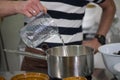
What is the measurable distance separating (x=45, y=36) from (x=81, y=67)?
251 mm

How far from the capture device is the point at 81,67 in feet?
2.66

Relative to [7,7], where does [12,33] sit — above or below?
below

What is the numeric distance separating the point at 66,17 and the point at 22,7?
0.26 m

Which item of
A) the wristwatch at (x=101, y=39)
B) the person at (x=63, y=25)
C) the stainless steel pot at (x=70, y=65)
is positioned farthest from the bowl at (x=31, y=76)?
the wristwatch at (x=101, y=39)

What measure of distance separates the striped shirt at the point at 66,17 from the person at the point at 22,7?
194 mm

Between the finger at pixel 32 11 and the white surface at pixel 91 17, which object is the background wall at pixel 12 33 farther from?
the finger at pixel 32 11

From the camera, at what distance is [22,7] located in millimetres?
880

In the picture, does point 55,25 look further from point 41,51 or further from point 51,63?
point 51,63

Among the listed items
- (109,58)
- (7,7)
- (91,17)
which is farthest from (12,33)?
(109,58)

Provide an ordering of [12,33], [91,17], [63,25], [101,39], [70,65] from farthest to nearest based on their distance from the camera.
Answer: [12,33]
[91,17]
[101,39]
[63,25]
[70,65]

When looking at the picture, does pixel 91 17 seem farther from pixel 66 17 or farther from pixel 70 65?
pixel 70 65

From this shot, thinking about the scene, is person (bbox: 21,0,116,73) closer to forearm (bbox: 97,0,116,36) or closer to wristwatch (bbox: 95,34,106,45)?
wristwatch (bbox: 95,34,106,45)

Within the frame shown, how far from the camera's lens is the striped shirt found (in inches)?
42.3

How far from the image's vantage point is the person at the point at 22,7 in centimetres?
86
